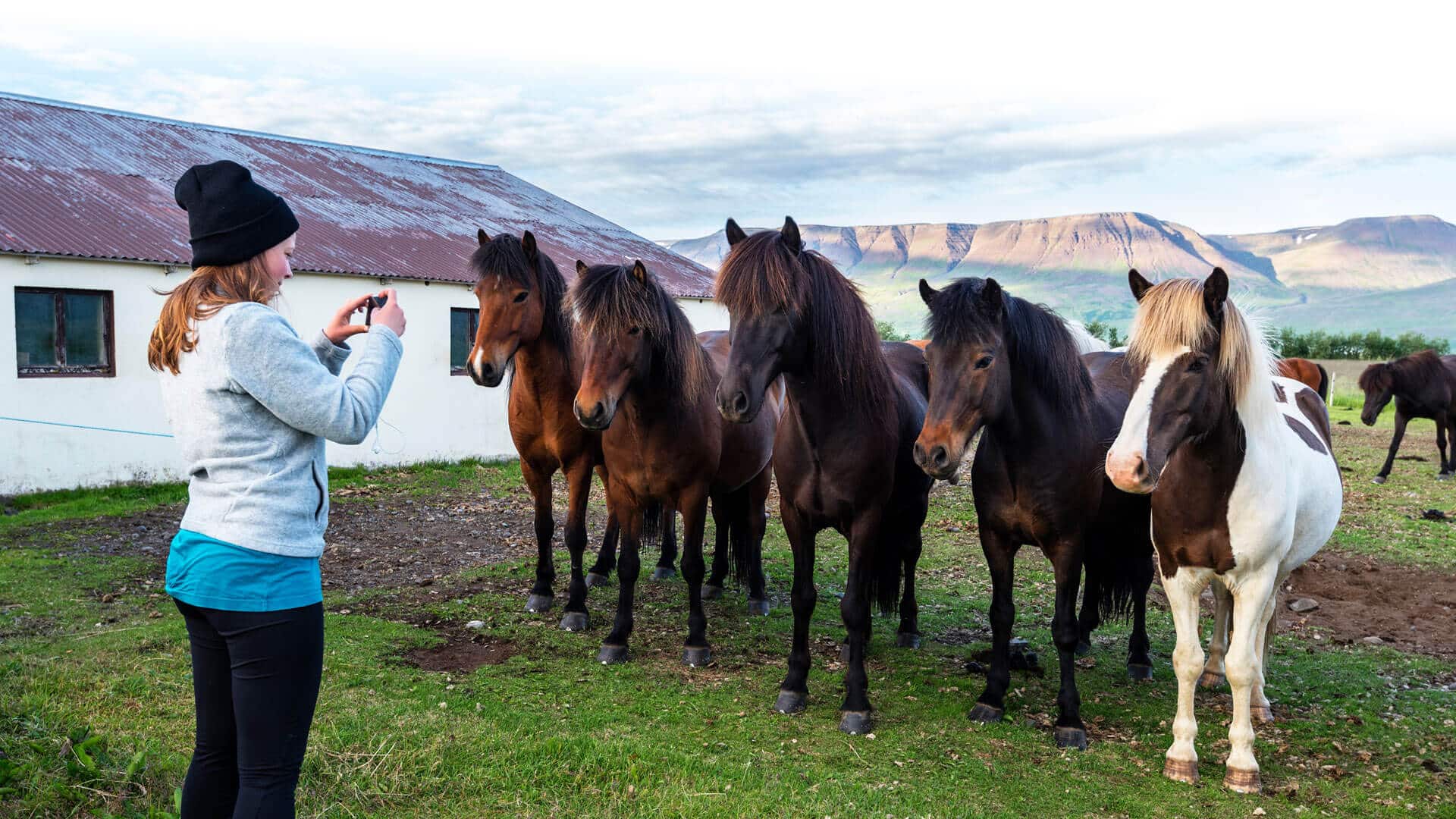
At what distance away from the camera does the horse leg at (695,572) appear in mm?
5266

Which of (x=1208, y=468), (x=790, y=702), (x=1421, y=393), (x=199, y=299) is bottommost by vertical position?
(x=790, y=702)

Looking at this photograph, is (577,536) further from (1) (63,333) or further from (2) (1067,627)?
(1) (63,333)

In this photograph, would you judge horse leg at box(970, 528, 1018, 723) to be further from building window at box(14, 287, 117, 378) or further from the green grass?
building window at box(14, 287, 117, 378)

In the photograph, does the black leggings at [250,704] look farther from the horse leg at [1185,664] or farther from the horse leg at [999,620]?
the horse leg at [1185,664]

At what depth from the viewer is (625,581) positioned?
5.34 metres

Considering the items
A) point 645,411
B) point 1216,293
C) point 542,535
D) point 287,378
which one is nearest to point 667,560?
point 542,535

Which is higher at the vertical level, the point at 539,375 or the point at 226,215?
the point at 226,215

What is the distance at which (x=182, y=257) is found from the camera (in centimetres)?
1164

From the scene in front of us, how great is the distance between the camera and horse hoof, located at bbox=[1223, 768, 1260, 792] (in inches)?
146

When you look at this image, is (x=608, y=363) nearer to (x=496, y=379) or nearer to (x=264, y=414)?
(x=496, y=379)

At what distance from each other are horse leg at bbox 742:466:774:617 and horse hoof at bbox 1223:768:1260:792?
3001 millimetres

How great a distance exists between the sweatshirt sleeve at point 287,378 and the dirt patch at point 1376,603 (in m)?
6.29

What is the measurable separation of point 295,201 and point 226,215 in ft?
51.5

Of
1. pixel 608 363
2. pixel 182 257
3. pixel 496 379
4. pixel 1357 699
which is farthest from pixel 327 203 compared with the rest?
pixel 1357 699
